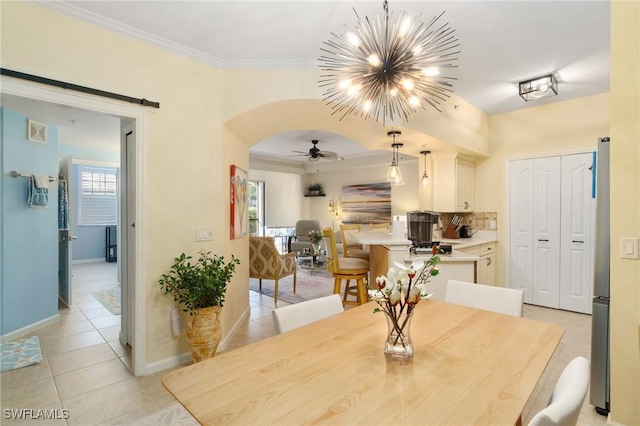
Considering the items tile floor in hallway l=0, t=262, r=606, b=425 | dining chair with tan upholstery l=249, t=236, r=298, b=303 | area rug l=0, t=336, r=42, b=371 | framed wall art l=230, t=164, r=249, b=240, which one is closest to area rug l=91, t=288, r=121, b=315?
tile floor in hallway l=0, t=262, r=606, b=425

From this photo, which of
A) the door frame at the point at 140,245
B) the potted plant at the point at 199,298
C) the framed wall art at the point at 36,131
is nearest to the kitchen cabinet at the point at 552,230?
the potted plant at the point at 199,298

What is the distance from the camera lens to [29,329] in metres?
3.35

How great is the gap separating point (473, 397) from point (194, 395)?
857 mm

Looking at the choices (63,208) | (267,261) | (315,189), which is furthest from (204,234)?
(315,189)

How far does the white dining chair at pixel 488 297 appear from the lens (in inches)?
73.8

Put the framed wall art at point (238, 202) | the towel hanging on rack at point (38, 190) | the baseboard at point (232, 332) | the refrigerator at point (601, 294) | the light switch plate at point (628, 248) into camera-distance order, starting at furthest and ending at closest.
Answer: the towel hanging on rack at point (38, 190), the framed wall art at point (238, 202), the baseboard at point (232, 332), the refrigerator at point (601, 294), the light switch plate at point (628, 248)

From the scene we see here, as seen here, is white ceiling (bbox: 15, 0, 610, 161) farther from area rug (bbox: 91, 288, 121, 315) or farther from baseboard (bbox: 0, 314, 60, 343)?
area rug (bbox: 91, 288, 121, 315)

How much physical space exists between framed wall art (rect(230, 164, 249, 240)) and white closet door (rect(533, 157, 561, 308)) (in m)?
3.90

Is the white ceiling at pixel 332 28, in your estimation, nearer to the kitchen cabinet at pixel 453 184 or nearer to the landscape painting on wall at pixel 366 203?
the kitchen cabinet at pixel 453 184

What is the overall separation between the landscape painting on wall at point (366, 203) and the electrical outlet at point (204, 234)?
16.7 feet

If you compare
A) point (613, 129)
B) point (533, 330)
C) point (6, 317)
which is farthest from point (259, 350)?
point (6, 317)

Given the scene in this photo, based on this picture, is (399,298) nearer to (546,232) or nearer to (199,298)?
(199,298)

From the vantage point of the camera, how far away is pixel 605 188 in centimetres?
209

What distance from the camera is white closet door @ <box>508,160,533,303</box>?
4355 millimetres
